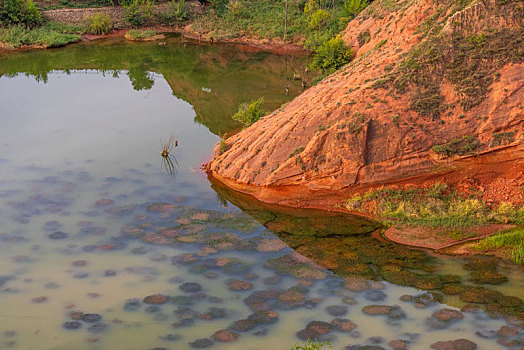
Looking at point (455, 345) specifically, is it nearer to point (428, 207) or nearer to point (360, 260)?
point (360, 260)

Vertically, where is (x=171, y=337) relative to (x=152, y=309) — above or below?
below

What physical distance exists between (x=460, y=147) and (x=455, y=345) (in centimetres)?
930

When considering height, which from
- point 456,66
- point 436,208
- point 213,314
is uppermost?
point 456,66

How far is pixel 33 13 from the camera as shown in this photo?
53094mm

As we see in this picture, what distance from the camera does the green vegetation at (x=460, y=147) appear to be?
21734mm

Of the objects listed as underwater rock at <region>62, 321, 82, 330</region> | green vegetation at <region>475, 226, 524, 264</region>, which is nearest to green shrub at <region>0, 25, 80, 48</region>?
underwater rock at <region>62, 321, 82, 330</region>

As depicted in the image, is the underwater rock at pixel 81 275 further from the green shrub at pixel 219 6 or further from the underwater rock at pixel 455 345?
the green shrub at pixel 219 6

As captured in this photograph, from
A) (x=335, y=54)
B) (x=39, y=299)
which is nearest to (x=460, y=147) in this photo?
(x=335, y=54)

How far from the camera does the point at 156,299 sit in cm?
1717

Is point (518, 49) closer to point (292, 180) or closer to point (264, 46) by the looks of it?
point (292, 180)

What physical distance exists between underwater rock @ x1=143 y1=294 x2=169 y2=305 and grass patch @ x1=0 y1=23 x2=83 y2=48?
40.0 metres

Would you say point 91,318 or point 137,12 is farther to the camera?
point 137,12

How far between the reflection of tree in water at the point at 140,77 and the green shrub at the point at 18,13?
14.5m

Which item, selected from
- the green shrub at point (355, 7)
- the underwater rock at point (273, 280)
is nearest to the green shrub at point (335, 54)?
the green shrub at point (355, 7)
